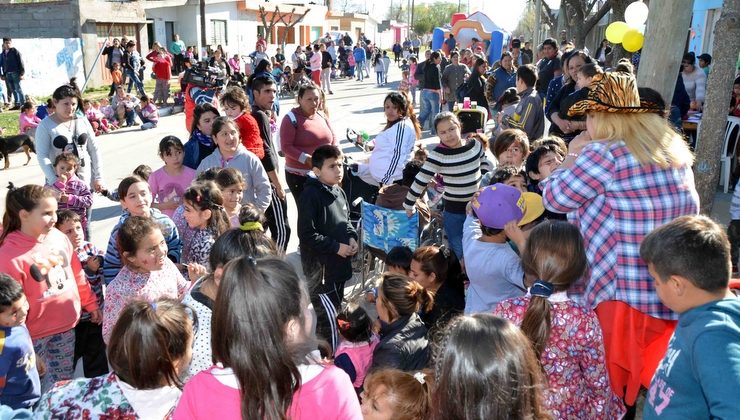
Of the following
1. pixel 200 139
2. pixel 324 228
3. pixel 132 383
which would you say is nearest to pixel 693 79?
pixel 200 139

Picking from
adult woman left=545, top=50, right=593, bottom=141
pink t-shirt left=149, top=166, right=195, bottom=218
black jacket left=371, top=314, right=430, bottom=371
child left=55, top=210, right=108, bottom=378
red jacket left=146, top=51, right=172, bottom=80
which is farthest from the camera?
red jacket left=146, top=51, right=172, bottom=80

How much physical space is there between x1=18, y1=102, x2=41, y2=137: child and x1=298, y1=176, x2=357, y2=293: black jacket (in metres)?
9.83

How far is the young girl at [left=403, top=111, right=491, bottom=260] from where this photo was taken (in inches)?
202

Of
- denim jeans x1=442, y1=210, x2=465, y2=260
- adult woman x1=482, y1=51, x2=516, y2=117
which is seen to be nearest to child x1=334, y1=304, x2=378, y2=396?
denim jeans x1=442, y1=210, x2=465, y2=260

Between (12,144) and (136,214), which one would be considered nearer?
(136,214)

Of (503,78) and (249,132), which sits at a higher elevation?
(503,78)

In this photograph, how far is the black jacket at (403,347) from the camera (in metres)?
3.06

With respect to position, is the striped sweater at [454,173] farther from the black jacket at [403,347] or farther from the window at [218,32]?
the window at [218,32]

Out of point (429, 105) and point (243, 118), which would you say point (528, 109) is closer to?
point (243, 118)

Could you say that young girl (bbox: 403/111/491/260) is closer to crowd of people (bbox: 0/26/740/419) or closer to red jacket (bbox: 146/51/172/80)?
crowd of people (bbox: 0/26/740/419)

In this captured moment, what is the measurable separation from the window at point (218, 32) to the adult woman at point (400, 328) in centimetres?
3343

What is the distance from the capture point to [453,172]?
5.15m

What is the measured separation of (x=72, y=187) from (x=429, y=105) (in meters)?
10.1

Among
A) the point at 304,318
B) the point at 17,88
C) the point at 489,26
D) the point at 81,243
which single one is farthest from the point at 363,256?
the point at 489,26
